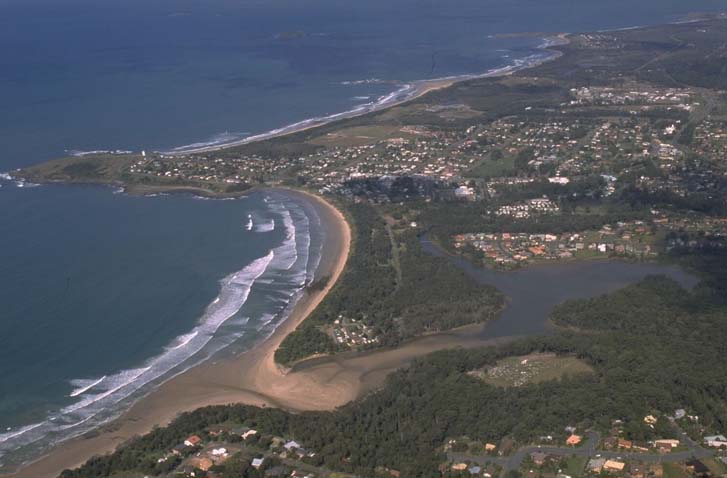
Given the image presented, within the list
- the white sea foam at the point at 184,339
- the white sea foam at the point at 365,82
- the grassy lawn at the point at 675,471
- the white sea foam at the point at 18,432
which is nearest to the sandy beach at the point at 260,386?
the white sea foam at the point at 18,432

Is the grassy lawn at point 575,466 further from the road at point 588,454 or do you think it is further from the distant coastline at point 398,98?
the distant coastline at point 398,98

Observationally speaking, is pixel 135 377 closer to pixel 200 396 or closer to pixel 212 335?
pixel 200 396

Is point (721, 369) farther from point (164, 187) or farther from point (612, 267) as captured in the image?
point (164, 187)

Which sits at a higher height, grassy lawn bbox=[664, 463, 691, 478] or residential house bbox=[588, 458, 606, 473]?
residential house bbox=[588, 458, 606, 473]

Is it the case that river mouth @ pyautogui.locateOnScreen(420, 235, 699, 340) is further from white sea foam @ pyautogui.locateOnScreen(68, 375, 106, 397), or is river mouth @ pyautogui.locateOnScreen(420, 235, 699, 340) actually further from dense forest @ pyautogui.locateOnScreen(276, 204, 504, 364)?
white sea foam @ pyautogui.locateOnScreen(68, 375, 106, 397)

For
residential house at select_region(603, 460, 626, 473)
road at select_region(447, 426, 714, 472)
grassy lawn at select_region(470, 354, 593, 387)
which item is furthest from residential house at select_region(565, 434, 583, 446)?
grassy lawn at select_region(470, 354, 593, 387)

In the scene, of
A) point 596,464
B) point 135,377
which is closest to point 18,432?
point 135,377
